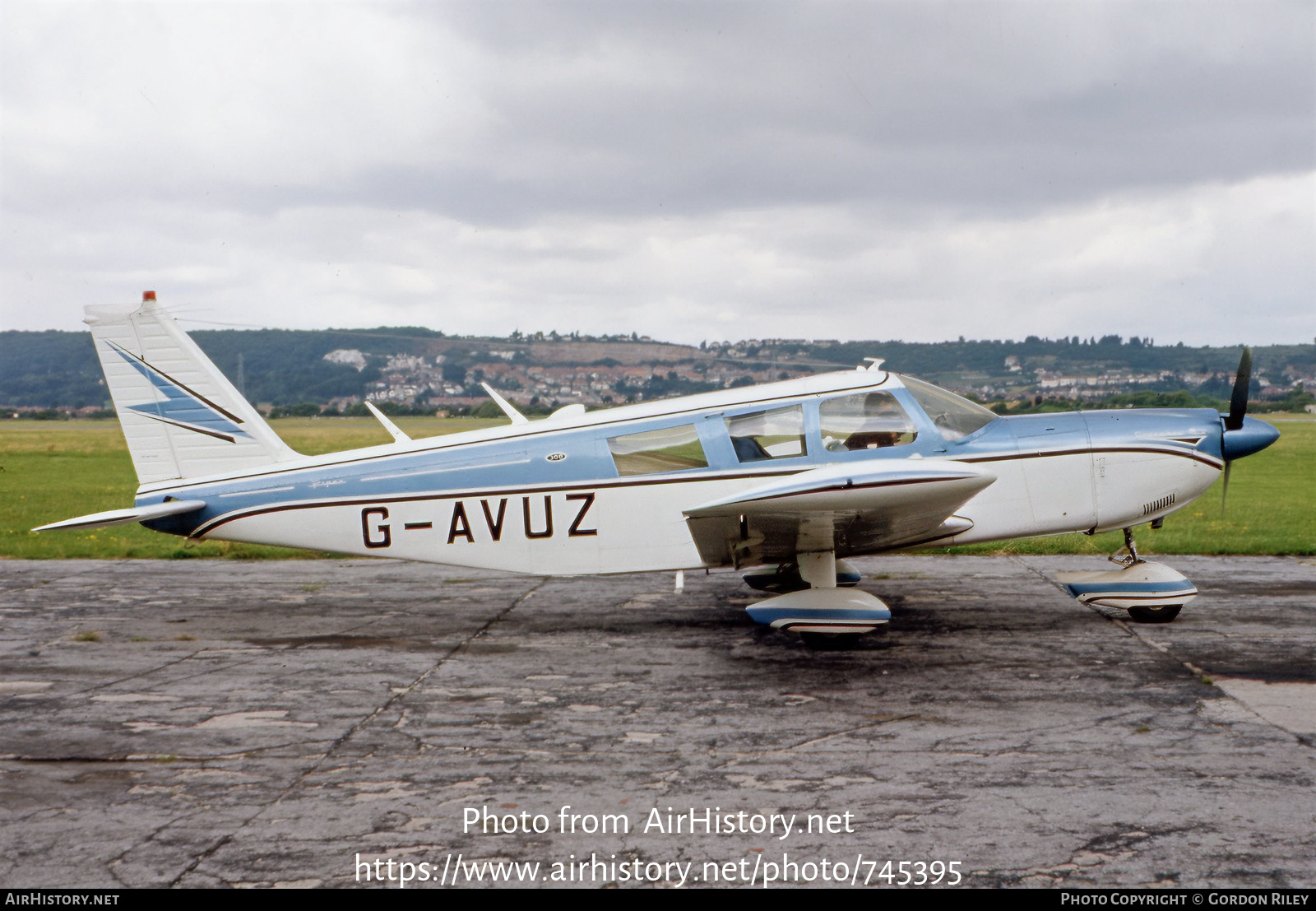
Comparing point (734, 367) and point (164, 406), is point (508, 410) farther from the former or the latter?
point (734, 367)

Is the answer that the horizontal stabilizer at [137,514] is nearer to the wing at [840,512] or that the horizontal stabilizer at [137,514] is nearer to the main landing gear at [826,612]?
the wing at [840,512]

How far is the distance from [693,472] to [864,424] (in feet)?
4.67

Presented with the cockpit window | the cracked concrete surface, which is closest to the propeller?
the cracked concrete surface

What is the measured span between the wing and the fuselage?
1.51ft

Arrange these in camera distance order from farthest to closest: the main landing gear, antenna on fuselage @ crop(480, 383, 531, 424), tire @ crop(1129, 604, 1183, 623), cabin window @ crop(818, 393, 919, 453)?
antenna on fuselage @ crop(480, 383, 531, 424) < tire @ crop(1129, 604, 1183, 623) < cabin window @ crop(818, 393, 919, 453) < the main landing gear

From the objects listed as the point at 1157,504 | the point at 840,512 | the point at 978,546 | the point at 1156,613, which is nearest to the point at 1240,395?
the point at 1157,504

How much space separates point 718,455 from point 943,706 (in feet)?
8.71

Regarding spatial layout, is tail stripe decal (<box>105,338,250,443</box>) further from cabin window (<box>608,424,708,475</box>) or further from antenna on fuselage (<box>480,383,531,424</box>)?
cabin window (<box>608,424,708,475</box>)

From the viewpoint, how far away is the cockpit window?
7.45 meters

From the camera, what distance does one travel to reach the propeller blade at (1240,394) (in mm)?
7449

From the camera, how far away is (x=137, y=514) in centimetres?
771

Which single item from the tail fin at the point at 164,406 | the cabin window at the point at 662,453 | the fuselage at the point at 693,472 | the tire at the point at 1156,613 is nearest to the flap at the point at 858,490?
the fuselage at the point at 693,472

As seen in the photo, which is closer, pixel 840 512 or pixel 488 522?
pixel 840 512

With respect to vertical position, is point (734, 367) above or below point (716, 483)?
above
